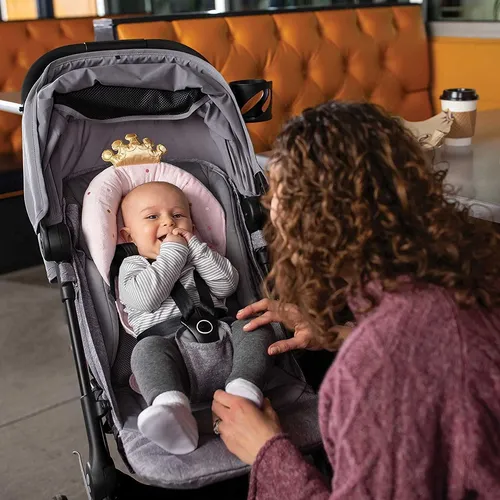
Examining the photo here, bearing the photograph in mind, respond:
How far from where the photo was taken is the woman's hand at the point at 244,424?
1.27 m

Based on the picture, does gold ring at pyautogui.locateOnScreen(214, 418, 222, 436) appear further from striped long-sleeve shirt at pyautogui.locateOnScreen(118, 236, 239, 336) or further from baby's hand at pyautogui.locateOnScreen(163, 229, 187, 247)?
baby's hand at pyautogui.locateOnScreen(163, 229, 187, 247)

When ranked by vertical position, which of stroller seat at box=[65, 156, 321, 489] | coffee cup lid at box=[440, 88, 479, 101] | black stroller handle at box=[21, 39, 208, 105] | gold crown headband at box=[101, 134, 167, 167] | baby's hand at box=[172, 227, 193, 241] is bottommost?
stroller seat at box=[65, 156, 321, 489]

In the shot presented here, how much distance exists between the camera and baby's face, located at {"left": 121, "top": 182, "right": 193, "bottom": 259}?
1.79m

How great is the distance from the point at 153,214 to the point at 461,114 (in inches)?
36.7

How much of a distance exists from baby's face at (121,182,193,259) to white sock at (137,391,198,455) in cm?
51

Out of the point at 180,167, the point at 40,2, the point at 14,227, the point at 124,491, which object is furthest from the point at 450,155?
the point at 40,2

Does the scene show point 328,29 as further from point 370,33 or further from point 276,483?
point 276,483

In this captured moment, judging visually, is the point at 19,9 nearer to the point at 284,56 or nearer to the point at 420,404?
the point at 284,56

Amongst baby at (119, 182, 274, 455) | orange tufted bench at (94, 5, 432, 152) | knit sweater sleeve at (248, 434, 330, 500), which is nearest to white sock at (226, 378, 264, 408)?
baby at (119, 182, 274, 455)

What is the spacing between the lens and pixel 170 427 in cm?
134

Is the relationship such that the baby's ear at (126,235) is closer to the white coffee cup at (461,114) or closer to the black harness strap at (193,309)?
the black harness strap at (193,309)

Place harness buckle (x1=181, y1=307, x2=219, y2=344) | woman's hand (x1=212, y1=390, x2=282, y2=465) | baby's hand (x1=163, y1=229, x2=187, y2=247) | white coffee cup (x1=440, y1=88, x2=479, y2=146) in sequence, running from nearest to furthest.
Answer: woman's hand (x1=212, y1=390, x2=282, y2=465) → harness buckle (x1=181, y1=307, x2=219, y2=344) → baby's hand (x1=163, y1=229, x2=187, y2=247) → white coffee cup (x1=440, y1=88, x2=479, y2=146)

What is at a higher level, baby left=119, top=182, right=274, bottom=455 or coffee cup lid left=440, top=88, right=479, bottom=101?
coffee cup lid left=440, top=88, right=479, bottom=101

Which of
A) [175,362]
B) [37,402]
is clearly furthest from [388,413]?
[37,402]
